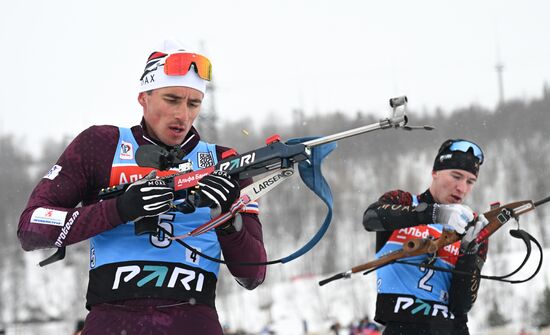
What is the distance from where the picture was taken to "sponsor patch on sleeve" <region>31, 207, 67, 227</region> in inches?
129

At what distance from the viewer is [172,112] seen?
142 inches

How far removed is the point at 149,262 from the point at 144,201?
1.07ft

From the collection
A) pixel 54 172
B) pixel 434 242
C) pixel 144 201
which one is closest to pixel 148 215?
pixel 144 201

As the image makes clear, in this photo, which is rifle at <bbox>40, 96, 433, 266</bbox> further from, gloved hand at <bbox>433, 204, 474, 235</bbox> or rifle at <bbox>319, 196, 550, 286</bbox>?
rifle at <bbox>319, 196, 550, 286</bbox>

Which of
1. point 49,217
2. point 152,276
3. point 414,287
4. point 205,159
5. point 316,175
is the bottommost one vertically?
point 414,287

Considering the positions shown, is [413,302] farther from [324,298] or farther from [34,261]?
[34,261]

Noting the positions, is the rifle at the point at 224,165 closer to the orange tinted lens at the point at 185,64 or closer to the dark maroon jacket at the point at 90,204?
the dark maroon jacket at the point at 90,204

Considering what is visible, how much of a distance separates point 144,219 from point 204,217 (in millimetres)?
282

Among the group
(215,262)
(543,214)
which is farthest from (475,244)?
(543,214)

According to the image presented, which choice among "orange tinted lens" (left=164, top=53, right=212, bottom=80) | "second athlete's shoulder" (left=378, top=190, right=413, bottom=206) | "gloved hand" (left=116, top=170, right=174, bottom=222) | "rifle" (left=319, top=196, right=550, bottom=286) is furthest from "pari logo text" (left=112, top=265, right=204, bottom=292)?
"second athlete's shoulder" (left=378, top=190, right=413, bottom=206)

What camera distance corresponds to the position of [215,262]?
3.53m

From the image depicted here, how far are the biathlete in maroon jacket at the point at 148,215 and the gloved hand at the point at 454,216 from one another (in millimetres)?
1326

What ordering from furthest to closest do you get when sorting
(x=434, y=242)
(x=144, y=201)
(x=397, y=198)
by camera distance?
(x=397, y=198)
(x=434, y=242)
(x=144, y=201)

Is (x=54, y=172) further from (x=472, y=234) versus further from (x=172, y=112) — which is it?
(x=472, y=234)
